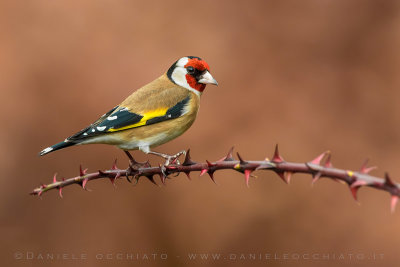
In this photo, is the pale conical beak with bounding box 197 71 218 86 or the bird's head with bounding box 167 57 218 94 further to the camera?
the bird's head with bounding box 167 57 218 94

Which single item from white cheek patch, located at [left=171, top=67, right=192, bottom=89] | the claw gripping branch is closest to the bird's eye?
white cheek patch, located at [left=171, top=67, right=192, bottom=89]

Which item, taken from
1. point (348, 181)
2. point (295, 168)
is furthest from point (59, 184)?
point (348, 181)

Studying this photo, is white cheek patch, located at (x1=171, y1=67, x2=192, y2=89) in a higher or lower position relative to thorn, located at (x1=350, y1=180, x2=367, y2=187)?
higher

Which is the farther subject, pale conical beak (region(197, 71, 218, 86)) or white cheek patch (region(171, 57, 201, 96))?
white cheek patch (region(171, 57, 201, 96))

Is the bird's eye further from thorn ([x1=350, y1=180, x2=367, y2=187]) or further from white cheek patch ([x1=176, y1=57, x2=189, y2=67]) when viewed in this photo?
thorn ([x1=350, y1=180, x2=367, y2=187])

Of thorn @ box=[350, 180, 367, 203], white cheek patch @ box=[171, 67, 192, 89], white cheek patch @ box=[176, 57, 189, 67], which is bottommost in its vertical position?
thorn @ box=[350, 180, 367, 203]

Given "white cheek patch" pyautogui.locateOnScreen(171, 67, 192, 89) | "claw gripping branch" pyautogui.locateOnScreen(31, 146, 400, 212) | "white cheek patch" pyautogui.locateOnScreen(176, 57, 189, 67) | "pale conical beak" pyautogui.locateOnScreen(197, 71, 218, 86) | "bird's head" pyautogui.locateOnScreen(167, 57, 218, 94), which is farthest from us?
"white cheek patch" pyautogui.locateOnScreen(171, 67, 192, 89)

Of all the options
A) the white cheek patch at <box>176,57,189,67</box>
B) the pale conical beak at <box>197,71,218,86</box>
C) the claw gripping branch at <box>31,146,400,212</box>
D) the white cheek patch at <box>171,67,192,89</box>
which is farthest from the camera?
the white cheek patch at <box>171,67,192,89</box>

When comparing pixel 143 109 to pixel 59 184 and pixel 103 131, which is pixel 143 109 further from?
pixel 59 184

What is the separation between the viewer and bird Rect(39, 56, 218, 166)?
3.22 metres

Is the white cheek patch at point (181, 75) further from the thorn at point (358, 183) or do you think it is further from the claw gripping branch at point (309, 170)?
the thorn at point (358, 183)

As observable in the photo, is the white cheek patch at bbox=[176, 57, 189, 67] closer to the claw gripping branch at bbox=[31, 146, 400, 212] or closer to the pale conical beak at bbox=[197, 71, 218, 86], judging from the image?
the pale conical beak at bbox=[197, 71, 218, 86]

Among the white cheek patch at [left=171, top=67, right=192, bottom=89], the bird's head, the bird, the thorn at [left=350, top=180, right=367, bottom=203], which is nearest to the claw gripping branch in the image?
the thorn at [left=350, top=180, right=367, bottom=203]

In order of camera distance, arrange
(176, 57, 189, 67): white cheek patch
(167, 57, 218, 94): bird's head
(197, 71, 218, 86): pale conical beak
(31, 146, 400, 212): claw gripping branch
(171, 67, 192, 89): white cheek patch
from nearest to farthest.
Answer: (31, 146, 400, 212): claw gripping branch < (197, 71, 218, 86): pale conical beak < (167, 57, 218, 94): bird's head < (176, 57, 189, 67): white cheek patch < (171, 67, 192, 89): white cheek patch
